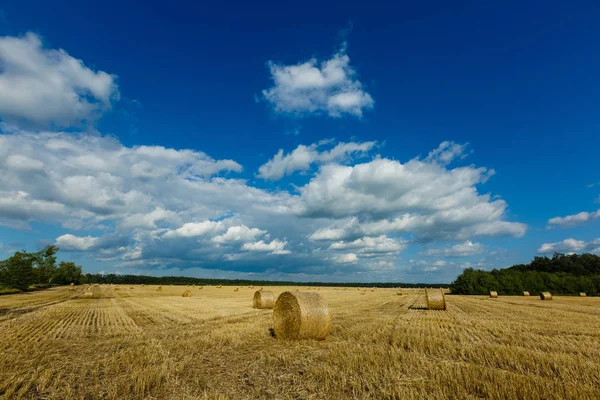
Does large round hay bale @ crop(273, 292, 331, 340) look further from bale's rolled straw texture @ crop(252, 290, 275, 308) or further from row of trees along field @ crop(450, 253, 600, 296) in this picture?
row of trees along field @ crop(450, 253, 600, 296)

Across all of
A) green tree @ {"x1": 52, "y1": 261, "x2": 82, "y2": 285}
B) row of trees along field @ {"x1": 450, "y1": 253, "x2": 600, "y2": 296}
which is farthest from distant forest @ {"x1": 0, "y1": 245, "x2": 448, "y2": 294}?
row of trees along field @ {"x1": 450, "y1": 253, "x2": 600, "y2": 296}

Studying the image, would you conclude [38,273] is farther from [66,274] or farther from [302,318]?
[302,318]

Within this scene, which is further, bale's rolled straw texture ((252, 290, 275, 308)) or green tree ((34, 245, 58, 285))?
green tree ((34, 245, 58, 285))

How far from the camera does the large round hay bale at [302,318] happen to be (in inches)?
412

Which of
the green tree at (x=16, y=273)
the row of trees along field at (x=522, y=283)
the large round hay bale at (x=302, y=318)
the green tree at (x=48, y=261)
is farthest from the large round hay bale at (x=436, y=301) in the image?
the green tree at (x=48, y=261)

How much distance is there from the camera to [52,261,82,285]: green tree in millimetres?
96000

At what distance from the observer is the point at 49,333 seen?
11.5 metres

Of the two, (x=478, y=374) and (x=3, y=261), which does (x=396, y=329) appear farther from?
(x=3, y=261)

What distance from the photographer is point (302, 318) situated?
10453 millimetres

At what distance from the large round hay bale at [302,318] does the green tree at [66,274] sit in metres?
104

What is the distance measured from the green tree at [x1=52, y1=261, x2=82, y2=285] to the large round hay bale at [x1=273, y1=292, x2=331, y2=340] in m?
104

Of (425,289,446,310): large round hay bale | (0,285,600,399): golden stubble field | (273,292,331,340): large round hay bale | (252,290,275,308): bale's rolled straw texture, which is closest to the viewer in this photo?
(0,285,600,399): golden stubble field

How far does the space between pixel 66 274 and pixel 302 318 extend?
386 ft

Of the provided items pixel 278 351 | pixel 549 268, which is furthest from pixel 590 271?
pixel 278 351
